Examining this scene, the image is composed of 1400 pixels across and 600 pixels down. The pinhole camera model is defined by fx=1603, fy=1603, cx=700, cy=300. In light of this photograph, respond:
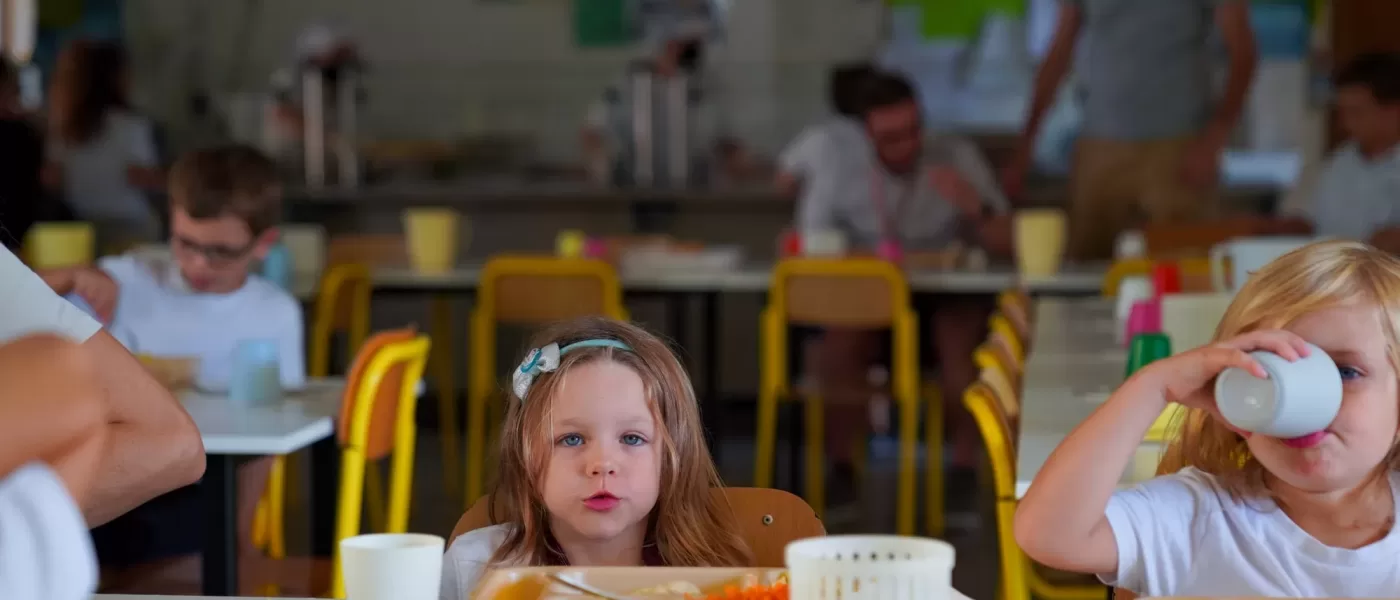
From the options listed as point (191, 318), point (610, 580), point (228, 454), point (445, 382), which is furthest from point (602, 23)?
point (610, 580)

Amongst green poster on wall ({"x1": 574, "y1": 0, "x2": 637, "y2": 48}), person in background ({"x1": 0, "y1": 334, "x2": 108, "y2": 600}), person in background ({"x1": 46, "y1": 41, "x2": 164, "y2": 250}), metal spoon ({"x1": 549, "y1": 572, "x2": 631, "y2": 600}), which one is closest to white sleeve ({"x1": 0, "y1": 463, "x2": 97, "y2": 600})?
person in background ({"x1": 0, "y1": 334, "x2": 108, "y2": 600})

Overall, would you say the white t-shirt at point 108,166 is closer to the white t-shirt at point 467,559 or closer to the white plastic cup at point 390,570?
the white t-shirt at point 467,559

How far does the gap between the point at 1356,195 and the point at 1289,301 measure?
3805 mm

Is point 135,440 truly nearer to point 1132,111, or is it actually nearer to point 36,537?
point 36,537

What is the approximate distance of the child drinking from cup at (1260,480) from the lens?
1352mm

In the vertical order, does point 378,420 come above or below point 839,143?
below

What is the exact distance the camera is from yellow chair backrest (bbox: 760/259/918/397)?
432cm

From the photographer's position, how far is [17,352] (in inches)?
28.2

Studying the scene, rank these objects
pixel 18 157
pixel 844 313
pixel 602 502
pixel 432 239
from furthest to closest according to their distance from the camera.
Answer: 1. pixel 18 157
2. pixel 432 239
3. pixel 844 313
4. pixel 602 502

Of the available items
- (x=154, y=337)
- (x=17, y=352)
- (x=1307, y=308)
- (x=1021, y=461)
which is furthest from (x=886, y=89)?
(x=17, y=352)

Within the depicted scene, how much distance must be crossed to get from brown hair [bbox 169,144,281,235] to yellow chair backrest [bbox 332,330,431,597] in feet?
2.29

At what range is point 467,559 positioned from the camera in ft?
5.06

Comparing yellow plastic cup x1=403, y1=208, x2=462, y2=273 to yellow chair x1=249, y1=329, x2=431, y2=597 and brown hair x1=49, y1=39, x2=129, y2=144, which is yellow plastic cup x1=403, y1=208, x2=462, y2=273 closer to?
brown hair x1=49, y1=39, x2=129, y2=144

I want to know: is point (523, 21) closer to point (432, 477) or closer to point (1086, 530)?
point (432, 477)
